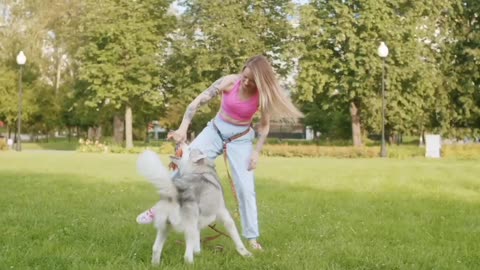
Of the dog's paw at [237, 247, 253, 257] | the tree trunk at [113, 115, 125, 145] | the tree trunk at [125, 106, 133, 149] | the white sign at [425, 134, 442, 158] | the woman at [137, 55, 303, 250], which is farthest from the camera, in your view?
the tree trunk at [113, 115, 125, 145]

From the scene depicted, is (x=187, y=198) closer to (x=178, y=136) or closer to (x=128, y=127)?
(x=178, y=136)

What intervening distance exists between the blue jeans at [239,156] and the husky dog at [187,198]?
56cm

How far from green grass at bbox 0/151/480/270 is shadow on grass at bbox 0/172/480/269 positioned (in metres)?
0.01

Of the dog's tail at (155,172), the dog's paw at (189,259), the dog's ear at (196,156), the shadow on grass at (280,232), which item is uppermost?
the dog's ear at (196,156)

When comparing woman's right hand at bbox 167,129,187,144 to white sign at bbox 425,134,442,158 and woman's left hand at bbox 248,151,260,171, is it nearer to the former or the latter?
woman's left hand at bbox 248,151,260,171

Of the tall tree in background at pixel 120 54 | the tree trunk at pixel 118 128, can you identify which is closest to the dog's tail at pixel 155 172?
the tall tree in background at pixel 120 54

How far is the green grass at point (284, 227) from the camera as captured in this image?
583 centimetres

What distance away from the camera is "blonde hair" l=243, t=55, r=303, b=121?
6.09 m

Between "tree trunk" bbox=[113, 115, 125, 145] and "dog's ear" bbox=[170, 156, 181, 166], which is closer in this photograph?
"dog's ear" bbox=[170, 156, 181, 166]

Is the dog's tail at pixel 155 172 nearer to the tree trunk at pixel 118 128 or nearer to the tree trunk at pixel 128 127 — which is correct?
the tree trunk at pixel 128 127

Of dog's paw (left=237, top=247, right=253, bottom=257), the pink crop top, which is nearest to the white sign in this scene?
the pink crop top

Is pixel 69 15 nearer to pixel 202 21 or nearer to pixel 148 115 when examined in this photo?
pixel 148 115

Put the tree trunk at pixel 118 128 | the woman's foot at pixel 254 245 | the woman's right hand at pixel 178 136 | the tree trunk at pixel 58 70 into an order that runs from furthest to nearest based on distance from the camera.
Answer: the tree trunk at pixel 58 70 < the tree trunk at pixel 118 128 < the woman's foot at pixel 254 245 < the woman's right hand at pixel 178 136

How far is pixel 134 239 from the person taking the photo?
273 inches
